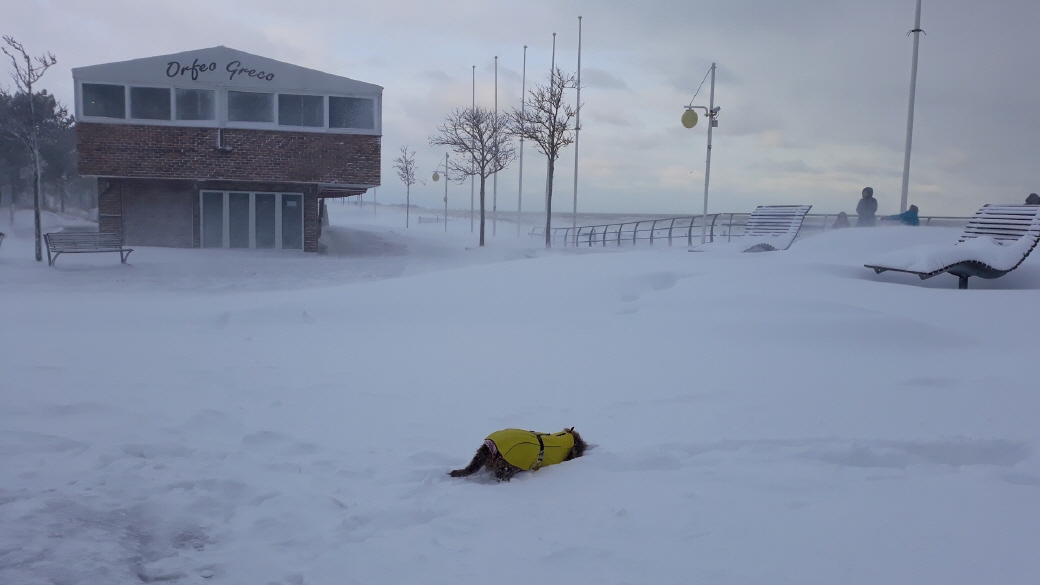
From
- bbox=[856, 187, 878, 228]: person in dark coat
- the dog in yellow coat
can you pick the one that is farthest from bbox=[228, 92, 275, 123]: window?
the dog in yellow coat

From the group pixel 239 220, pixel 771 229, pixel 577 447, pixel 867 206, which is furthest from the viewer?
pixel 239 220

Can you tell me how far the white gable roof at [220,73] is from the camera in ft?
72.6

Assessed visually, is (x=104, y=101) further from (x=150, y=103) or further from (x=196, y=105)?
(x=196, y=105)

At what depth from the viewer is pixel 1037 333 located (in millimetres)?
6766

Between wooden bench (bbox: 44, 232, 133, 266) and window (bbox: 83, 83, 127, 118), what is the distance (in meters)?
5.78

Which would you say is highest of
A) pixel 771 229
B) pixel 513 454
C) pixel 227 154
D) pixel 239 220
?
pixel 227 154

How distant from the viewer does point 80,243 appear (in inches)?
712

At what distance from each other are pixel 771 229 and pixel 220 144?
1639 centimetres

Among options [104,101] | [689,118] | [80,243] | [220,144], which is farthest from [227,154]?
[689,118]

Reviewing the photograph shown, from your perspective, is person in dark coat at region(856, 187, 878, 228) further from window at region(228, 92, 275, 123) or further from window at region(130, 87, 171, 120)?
window at region(130, 87, 171, 120)

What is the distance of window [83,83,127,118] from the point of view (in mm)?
22094

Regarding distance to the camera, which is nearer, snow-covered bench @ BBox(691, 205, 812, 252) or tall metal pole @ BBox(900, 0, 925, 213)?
snow-covered bench @ BBox(691, 205, 812, 252)

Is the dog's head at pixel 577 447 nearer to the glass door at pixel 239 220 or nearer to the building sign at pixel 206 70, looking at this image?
the building sign at pixel 206 70

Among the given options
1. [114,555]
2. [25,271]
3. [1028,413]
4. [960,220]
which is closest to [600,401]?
[1028,413]
